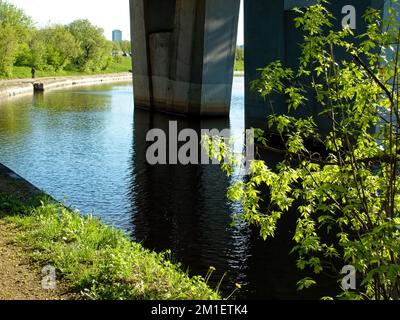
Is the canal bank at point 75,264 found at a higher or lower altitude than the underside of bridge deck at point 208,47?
lower

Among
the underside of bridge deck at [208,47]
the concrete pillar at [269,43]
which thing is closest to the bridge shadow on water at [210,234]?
the underside of bridge deck at [208,47]

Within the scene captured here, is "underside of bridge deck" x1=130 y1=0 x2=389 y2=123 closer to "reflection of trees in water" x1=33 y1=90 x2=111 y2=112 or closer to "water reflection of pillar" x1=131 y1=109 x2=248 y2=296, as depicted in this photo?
"reflection of trees in water" x1=33 y1=90 x2=111 y2=112

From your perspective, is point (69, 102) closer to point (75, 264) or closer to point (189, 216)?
point (189, 216)

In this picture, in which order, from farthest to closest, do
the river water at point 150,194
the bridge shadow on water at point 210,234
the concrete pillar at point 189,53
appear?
the concrete pillar at point 189,53 < the river water at point 150,194 < the bridge shadow on water at point 210,234

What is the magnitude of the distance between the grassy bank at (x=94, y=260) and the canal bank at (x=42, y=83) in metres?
36.9

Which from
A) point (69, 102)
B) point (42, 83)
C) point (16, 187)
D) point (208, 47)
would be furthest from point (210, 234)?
point (42, 83)

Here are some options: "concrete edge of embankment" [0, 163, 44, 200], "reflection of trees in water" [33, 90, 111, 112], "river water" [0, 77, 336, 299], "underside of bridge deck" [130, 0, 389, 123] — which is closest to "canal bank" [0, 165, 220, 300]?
"river water" [0, 77, 336, 299]

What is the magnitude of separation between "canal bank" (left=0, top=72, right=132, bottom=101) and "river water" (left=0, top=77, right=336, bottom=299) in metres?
17.9

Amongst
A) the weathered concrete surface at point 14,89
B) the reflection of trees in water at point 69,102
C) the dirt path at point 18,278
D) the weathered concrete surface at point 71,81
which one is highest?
the weathered concrete surface at point 71,81

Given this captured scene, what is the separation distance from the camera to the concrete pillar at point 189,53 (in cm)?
3166

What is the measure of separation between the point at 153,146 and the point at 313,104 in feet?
24.2

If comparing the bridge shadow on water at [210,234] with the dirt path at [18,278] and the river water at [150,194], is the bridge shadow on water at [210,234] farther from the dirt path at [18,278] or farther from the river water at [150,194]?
the dirt path at [18,278]

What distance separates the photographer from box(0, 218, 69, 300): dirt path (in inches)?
248

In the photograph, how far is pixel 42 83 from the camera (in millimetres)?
53625
